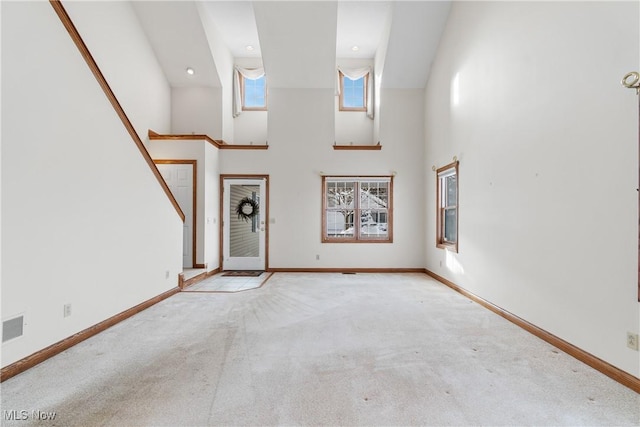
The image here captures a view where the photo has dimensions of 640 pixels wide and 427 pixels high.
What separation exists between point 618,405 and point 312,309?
2632 millimetres

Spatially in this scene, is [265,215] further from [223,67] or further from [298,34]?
[298,34]

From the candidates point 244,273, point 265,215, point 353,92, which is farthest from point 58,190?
point 353,92

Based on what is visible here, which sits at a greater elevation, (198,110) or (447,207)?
(198,110)

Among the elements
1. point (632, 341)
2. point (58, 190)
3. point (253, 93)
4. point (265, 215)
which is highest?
point (253, 93)

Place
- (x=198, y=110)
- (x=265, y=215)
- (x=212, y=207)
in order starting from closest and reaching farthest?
(x=212, y=207) → (x=265, y=215) → (x=198, y=110)

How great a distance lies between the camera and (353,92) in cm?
735

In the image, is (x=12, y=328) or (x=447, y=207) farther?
(x=447, y=207)

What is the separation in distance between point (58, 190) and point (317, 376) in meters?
2.39

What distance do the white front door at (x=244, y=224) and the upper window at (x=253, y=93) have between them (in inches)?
82.1

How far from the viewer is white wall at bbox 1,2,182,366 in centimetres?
206

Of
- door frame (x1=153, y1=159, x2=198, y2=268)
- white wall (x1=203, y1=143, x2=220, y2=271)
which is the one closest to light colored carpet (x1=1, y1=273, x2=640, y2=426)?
door frame (x1=153, y1=159, x2=198, y2=268)

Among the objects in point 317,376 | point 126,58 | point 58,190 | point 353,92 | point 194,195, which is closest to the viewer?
point 317,376

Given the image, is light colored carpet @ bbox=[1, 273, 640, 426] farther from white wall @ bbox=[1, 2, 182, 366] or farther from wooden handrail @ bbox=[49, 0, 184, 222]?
wooden handrail @ bbox=[49, 0, 184, 222]

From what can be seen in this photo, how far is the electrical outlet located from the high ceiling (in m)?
5.11
